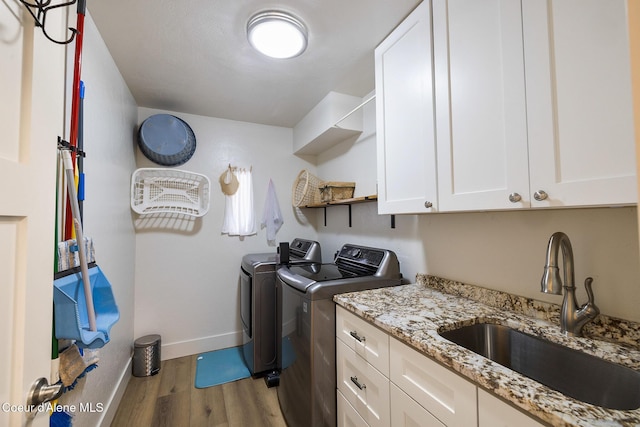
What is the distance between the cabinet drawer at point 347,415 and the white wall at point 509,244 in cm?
Result: 84

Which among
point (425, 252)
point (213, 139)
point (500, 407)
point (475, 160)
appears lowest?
point (500, 407)

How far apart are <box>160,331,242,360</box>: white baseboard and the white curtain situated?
1071 mm

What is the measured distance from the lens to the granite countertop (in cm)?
57

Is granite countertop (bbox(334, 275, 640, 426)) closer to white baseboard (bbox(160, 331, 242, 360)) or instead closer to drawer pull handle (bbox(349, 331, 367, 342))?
drawer pull handle (bbox(349, 331, 367, 342))

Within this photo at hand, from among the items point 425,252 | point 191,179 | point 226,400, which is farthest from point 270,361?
point 191,179

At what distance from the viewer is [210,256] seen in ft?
8.71

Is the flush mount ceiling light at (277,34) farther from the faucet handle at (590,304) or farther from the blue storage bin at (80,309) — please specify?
the faucet handle at (590,304)

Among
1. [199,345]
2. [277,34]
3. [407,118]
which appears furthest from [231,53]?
[199,345]

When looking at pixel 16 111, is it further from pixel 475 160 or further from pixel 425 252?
pixel 425 252

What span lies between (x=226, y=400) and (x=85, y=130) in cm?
197

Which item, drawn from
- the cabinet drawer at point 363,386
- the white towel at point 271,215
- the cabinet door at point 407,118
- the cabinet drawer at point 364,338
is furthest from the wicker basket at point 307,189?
the cabinet drawer at point 363,386

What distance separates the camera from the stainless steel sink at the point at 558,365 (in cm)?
74

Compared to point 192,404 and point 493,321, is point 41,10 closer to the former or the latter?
point 493,321

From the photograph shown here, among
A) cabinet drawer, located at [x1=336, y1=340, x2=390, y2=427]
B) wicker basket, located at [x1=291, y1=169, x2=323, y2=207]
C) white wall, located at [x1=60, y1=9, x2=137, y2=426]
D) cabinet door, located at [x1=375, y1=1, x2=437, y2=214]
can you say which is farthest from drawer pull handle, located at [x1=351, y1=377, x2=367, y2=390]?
wicker basket, located at [x1=291, y1=169, x2=323, y2=207]
